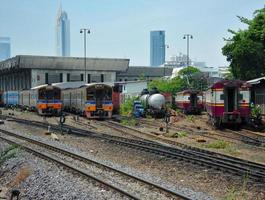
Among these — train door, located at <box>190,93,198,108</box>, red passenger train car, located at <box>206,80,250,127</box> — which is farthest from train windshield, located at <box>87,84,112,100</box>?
red passenger train car, located at <box>206,80,250,127</box>

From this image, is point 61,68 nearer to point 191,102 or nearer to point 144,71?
point 144,71

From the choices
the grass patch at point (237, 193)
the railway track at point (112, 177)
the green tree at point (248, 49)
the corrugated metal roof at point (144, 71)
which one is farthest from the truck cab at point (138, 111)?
the corrugated metal roof at point (144, 71)

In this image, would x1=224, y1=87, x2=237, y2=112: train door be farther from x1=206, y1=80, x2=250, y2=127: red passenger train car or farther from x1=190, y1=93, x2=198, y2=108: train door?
x1=190, y1=93, x2=198, y2=108: train door

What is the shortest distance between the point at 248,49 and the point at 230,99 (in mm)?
12314

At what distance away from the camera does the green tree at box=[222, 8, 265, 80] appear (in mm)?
36844

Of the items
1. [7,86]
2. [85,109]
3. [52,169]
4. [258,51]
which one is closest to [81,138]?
[52,169]

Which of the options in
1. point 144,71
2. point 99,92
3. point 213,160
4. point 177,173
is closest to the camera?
point 177,173

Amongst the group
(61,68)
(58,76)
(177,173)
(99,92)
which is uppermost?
(61,68)

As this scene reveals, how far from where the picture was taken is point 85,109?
115ft

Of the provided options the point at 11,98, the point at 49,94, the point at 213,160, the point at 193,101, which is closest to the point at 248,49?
the point at 193,101

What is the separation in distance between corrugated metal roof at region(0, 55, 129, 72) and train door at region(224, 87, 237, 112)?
61011 millimetres

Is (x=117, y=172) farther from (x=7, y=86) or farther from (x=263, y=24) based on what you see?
(x=7, y=86)

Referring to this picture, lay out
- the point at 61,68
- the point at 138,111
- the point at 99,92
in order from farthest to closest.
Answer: the point at 61,68 < the point at 138,111 < the point at 99,92

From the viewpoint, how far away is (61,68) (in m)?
85.6
